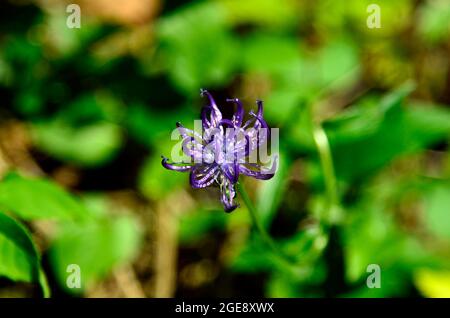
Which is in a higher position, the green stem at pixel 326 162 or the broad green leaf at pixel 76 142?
the broad green leaf at pixel 76 142

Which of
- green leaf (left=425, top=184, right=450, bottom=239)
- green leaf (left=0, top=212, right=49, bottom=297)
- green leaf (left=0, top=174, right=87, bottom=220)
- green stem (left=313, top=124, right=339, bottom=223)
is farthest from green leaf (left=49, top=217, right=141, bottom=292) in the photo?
green leaf (left=425, top=184, right=450, bottom=239)

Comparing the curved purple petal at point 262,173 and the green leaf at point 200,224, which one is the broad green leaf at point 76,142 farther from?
the curved purple petal at point 262,173

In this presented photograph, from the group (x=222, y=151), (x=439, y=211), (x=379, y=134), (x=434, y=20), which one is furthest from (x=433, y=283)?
(x=434, y=20)

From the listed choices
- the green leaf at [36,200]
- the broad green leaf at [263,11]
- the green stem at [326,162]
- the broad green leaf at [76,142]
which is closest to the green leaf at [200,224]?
the broad green leaf at [76,142]

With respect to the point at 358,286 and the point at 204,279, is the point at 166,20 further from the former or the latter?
the point at 358,286

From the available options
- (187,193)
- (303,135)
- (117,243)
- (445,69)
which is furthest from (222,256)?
(445,69)

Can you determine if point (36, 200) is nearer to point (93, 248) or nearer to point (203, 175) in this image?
point (203, 175)
